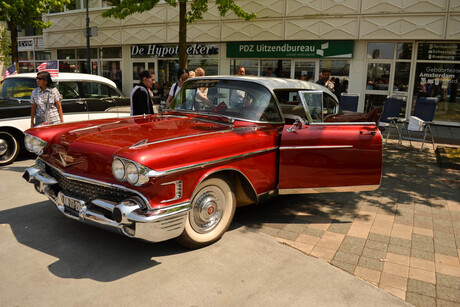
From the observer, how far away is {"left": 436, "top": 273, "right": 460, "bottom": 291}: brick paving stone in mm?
3436

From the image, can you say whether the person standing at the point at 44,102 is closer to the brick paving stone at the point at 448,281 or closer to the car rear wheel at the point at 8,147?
the car rear wheel at the point at 8,147

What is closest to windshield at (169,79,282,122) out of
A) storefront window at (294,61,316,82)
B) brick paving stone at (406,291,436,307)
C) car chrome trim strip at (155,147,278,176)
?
car chrome trim strip at (155,147,278,176)

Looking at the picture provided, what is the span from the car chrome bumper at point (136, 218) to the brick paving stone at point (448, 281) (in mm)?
2379

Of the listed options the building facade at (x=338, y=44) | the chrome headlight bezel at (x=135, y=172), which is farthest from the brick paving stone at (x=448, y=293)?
the building facade at (x=338, y=44)

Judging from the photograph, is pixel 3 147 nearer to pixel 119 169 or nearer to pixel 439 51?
pixel 119 169

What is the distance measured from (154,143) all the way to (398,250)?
2.79m

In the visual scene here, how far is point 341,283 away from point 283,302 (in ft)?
2.12

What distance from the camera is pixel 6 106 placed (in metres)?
7.24

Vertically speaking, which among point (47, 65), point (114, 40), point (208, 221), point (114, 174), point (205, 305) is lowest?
point (205, 305)

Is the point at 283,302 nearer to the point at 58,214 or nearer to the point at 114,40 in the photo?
the point at 58,214

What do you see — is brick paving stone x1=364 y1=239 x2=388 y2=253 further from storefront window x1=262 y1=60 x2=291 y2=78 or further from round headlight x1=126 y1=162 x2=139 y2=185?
storefront window x1=262 y1=60 x2=291 y2=78

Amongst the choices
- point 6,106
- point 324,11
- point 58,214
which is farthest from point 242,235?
point 324,11

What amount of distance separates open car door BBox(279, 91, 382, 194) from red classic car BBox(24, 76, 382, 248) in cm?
1

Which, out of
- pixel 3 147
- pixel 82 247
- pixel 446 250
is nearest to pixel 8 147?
pixel 3 147
